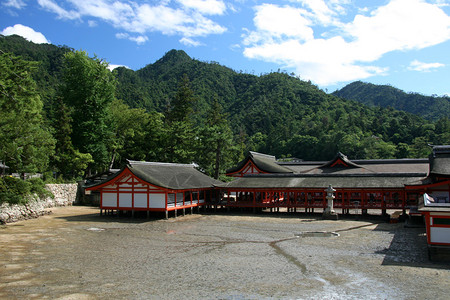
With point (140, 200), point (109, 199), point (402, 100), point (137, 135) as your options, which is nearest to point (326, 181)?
point (140, 200)

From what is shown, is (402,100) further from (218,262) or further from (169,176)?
(218,262)

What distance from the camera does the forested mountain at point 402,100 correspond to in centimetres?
13257

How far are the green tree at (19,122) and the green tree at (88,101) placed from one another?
1118cm

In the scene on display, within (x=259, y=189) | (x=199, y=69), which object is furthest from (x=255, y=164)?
(x=199, y=69)

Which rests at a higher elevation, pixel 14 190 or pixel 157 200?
pixel 14 190

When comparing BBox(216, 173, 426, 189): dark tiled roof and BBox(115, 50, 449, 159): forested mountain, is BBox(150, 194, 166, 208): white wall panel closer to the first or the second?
BBox(216, 173, 426, 189): dark tiled roof

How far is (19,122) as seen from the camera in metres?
24.6

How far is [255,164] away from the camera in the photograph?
40062 millimetres

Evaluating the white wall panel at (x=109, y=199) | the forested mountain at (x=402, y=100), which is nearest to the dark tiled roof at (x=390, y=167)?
the white wall panel at (x=109, y=199)

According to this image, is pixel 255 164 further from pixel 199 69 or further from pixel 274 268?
pixel 199 69

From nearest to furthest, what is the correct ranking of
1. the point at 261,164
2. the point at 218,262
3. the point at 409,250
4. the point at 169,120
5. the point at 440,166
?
1. the point at 218,262
2. the point at 409,250
3. the point at 440,166
4. the point at 261,164
5. the point at 169,120

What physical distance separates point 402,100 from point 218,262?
542ft

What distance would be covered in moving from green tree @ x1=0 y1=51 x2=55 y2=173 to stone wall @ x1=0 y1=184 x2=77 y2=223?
9.12 ft

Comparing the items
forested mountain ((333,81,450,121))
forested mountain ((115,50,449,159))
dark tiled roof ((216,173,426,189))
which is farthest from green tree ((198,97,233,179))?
forested mountain ((333,81,450,121))
